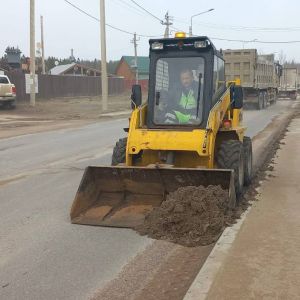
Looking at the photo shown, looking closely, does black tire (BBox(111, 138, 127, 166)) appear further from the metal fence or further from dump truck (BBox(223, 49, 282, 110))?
the metal fence

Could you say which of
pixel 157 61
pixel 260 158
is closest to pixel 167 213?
pixel 157 61

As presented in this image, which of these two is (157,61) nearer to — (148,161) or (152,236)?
(148,161)

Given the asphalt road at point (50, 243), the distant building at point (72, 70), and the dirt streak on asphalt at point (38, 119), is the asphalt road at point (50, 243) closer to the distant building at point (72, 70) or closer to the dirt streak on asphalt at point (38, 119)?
the dirt streak on asphalt at point (38, 119)

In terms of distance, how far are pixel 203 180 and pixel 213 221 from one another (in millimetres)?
755

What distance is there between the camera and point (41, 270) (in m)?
5.44

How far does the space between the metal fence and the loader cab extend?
35.0 metres

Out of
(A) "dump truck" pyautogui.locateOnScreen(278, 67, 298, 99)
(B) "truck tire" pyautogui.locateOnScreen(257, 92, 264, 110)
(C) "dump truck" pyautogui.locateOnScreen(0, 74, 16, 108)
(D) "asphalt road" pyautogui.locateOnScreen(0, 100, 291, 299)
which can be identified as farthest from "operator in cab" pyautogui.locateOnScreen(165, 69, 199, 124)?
(A) "dump truck" pyautogui.locateOnScreen(278, 67, 298, 99)

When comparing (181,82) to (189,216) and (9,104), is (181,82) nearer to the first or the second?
(189,216)

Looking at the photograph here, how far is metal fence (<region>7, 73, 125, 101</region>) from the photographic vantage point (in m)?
42.2

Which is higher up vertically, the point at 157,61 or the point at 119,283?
the point at 157,61

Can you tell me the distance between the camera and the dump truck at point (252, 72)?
109 feet

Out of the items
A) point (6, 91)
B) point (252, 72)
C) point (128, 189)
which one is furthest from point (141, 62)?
point (128, 189)

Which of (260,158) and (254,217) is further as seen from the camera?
(260,158)

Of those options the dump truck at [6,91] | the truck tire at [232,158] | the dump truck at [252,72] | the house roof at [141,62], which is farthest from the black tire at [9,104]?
the house roof at [141,62]
